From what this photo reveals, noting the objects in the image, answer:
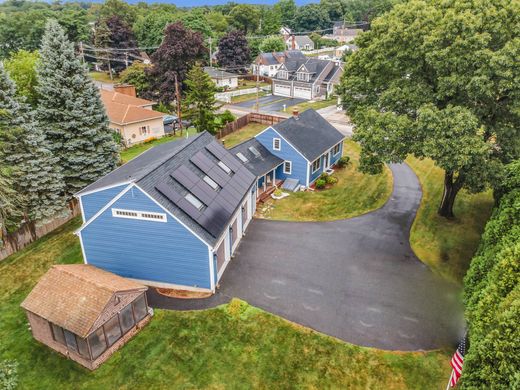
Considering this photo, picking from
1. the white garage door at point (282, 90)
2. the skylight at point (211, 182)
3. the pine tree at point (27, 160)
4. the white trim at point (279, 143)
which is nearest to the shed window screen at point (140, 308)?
the skylight at point (211, 182)

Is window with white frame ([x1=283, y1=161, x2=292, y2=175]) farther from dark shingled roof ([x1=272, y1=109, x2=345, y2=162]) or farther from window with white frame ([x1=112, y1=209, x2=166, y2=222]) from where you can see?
window with white frame ([x1=112, y1=209, x2=166, y2=222])

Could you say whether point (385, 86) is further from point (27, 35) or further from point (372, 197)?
point (27, 35)

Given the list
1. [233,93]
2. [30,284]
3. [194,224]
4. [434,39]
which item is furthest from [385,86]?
[233,93]

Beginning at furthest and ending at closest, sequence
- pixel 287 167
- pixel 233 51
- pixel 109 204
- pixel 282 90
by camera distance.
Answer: pixel 233 51 < pixel 282 90 < pixel 287 167 < pixel 109 204

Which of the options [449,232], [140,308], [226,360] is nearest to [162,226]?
[140,308]

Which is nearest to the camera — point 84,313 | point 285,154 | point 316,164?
point 84,313

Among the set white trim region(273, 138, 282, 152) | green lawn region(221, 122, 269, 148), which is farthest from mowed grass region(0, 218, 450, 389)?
green lawn region(221, 122, 269, 148)

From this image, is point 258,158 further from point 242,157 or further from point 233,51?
point 233,51
